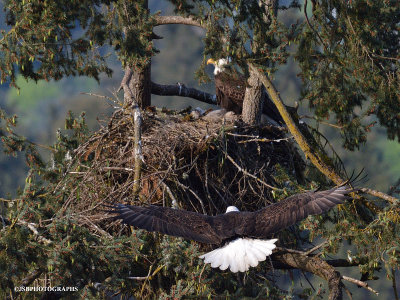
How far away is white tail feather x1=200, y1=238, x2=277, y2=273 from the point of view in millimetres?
4805

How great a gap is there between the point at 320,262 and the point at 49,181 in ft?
10.2

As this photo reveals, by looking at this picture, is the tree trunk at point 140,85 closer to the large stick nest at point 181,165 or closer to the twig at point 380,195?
the large stick nest at point 181,165

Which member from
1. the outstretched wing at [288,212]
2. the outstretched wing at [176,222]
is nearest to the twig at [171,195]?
the outstretched wing at [176,222]

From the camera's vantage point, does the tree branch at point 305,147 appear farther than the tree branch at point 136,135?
No

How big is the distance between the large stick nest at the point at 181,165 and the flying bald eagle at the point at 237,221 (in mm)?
603

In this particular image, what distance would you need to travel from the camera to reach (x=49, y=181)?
6809 millimetres

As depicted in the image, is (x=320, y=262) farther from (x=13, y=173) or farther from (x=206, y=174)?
(x=13, y=173)

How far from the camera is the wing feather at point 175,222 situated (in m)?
5.04

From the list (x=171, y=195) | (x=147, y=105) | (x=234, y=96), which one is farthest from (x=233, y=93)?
(x=171, y=195)

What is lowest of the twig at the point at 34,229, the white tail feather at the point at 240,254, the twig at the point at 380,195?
the white tail feather at the point at 240,254

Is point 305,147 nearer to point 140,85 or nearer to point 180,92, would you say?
point 140,85

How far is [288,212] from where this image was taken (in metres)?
5.12

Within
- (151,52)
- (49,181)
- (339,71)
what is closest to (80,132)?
(49,181)

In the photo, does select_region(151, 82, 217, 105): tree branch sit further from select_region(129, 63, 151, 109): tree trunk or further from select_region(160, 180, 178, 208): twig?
select_region(160, 180, 178, 208): twig
